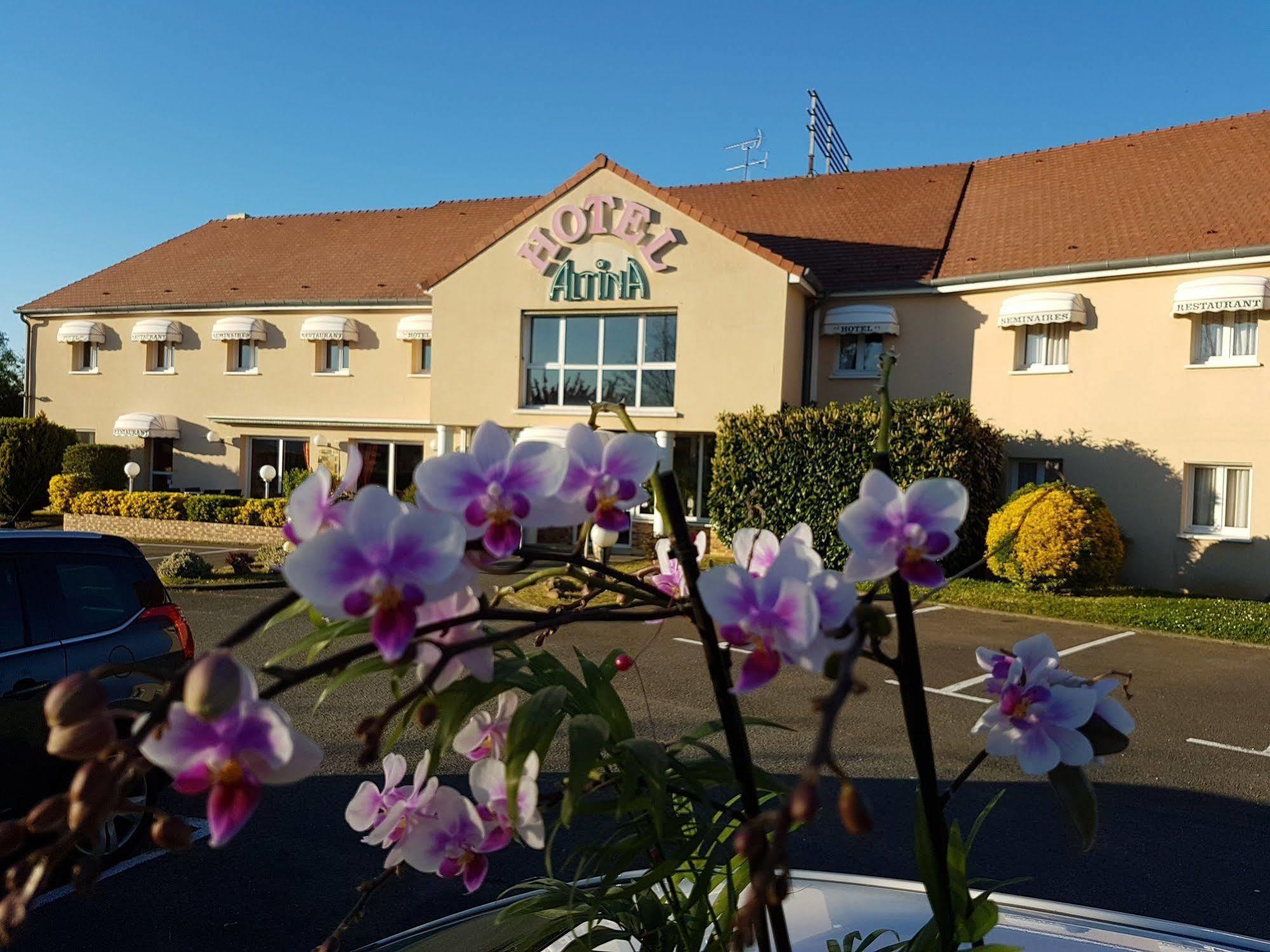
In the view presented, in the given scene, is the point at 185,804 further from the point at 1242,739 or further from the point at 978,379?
the point at 978,379

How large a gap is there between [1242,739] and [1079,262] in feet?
43.1

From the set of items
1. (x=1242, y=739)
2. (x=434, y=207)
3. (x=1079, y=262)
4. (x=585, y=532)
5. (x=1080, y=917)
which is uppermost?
(x=434, y=207)

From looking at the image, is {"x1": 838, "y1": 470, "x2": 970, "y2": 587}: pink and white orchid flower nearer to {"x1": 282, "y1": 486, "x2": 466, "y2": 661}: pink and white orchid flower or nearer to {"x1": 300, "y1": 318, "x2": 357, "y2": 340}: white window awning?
{"x1": 282, "y1": 486, "x2": 466, "y2": 661}: pink and white orchid flower

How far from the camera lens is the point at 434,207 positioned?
102ft

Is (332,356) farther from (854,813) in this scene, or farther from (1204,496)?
(854,813)

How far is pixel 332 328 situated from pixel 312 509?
27025 millimetres

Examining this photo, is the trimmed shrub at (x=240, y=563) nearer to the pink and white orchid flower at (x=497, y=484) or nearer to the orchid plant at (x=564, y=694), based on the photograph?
the orchid plant at (x=564, y=694)

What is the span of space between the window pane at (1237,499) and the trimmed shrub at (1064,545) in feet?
8.69

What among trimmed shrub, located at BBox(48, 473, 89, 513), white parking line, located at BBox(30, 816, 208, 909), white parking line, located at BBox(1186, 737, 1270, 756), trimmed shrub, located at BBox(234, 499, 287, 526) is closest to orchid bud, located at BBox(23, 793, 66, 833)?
white parking line, located at BBox(30, 816, 208, 909)

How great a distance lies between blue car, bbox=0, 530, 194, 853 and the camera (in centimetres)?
494

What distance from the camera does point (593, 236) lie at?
21203mm

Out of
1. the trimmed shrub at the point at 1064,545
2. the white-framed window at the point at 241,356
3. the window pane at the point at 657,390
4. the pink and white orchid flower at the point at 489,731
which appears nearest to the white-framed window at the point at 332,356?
the white-framed window at the point at 241,356

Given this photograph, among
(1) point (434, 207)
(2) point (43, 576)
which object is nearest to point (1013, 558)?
(2) point (43, 576)

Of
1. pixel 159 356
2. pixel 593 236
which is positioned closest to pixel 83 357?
pixel 159 356
